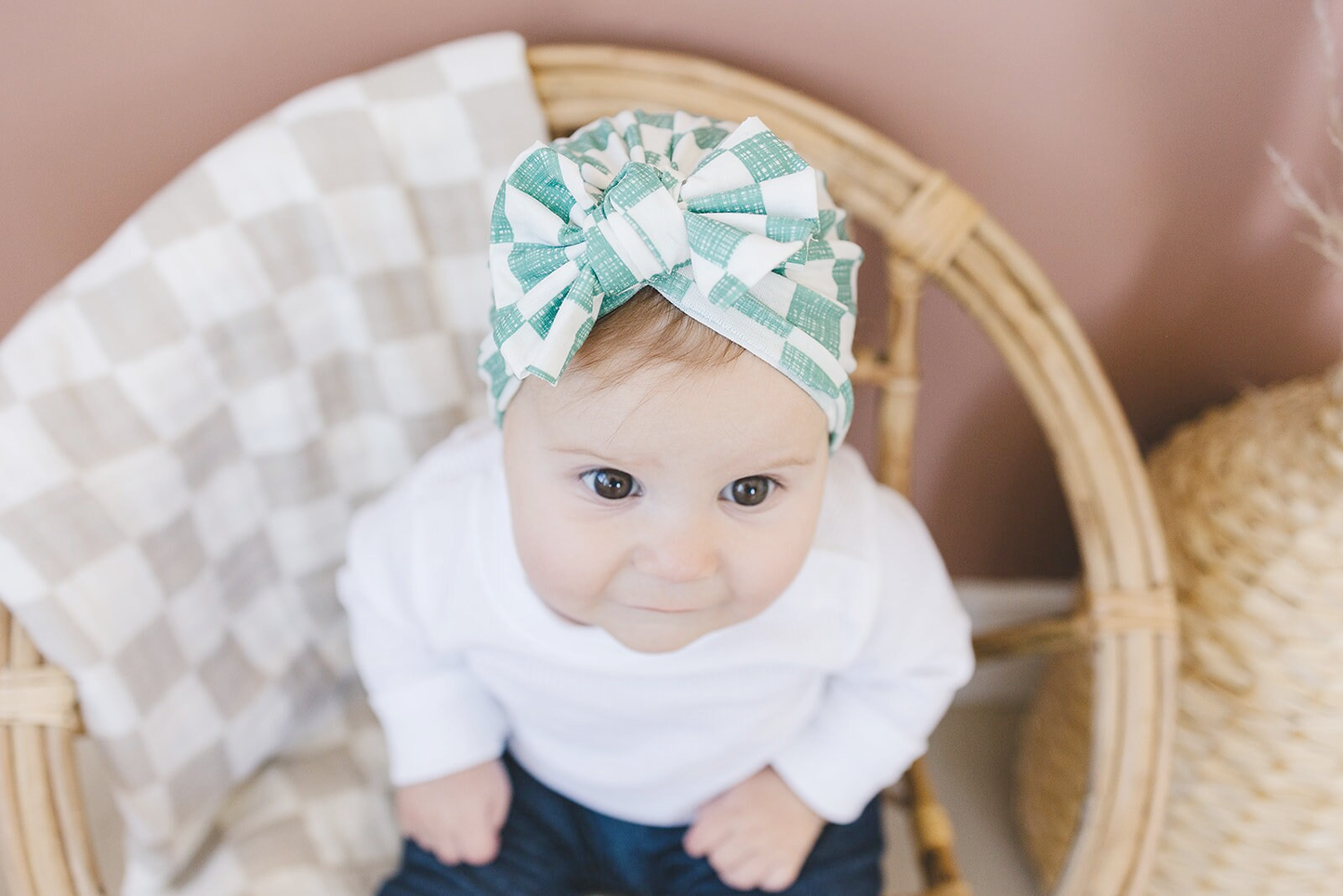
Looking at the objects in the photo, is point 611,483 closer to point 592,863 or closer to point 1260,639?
point 592,863

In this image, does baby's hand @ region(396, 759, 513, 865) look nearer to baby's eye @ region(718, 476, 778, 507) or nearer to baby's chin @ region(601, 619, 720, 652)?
baby's chin @ region(601, 619, 720, 652)

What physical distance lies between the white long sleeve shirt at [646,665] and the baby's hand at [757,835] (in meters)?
0.01

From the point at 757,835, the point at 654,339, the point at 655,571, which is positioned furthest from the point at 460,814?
the point at 654,339

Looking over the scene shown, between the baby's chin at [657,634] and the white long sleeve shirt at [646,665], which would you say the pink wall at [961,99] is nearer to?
the white long sleeve shirt at [646,665]

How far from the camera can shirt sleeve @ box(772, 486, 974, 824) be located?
78 cm

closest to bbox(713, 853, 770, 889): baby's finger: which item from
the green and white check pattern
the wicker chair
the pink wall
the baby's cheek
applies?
the wicker chair

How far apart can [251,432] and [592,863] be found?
47 centimetres

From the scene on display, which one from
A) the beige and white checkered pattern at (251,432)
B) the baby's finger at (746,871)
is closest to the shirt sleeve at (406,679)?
the beige and white checkered pattern at (251,432)

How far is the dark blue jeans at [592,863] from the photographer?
0.83 meters

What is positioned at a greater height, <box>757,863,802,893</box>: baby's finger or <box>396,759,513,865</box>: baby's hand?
<box>396,759,513,865</box>: baby's hand

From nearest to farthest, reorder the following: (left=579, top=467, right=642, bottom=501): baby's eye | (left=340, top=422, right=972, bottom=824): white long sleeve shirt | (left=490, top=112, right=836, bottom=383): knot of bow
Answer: (left=490, top=112, right=836, bottom=383): knot of bow → (left=579, top=467, right=642, bottom=501): baby's eye → (left=340, top=422, right=972, bottom=824): white long sleeve shirt

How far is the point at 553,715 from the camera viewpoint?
80 cm

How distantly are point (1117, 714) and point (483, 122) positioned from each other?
0.69m

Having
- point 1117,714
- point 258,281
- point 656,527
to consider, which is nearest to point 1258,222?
point 1117,714
